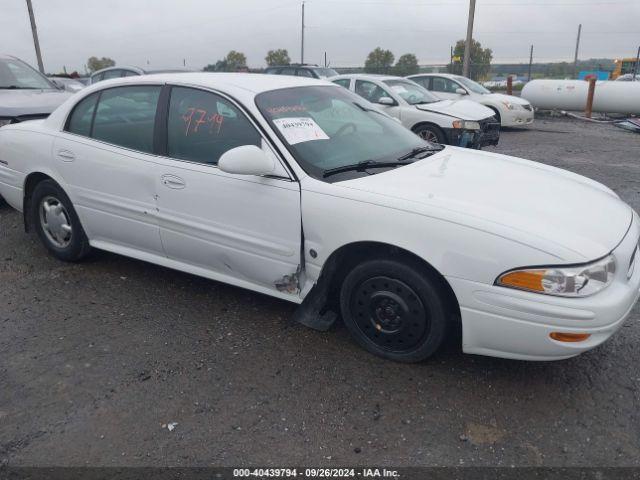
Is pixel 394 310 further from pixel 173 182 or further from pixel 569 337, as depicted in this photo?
pixel 173 182

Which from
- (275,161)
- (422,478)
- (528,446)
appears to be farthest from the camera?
(275,161)

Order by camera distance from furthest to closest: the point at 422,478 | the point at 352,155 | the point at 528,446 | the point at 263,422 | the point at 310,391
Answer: the point at 352,155, the point at 310,391, the point at 263,422, the point at 528,446, the point at 422,478

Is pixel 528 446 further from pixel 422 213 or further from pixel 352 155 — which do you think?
pixel 352 155

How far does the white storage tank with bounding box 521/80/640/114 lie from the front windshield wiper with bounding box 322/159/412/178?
52.0 ft

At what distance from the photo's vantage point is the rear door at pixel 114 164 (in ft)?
12.2

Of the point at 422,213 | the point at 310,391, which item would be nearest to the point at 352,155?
the point at 422,213

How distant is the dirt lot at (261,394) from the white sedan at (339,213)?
27cm

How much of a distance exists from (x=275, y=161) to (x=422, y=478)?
1827 millimetres

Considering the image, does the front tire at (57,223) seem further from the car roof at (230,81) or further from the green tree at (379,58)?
the green tree at (379,58)

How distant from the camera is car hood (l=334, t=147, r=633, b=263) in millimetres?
2578

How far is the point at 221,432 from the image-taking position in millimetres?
2572

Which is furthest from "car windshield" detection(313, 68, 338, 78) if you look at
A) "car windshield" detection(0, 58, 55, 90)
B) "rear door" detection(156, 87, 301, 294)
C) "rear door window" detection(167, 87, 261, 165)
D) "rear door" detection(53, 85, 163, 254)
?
"rear door" detection(156, 87, 301, 294)

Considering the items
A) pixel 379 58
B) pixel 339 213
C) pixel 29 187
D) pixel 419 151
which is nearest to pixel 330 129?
pixel 419 151

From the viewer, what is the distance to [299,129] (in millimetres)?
3352
